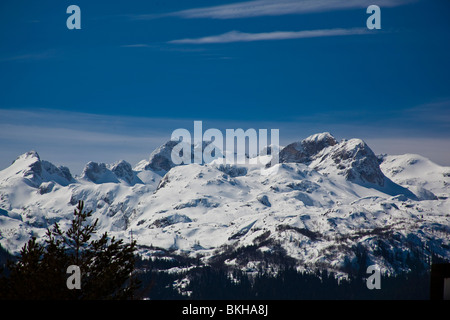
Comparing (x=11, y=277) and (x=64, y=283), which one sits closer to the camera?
(x=64, y=283)

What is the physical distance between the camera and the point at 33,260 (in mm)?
40406
